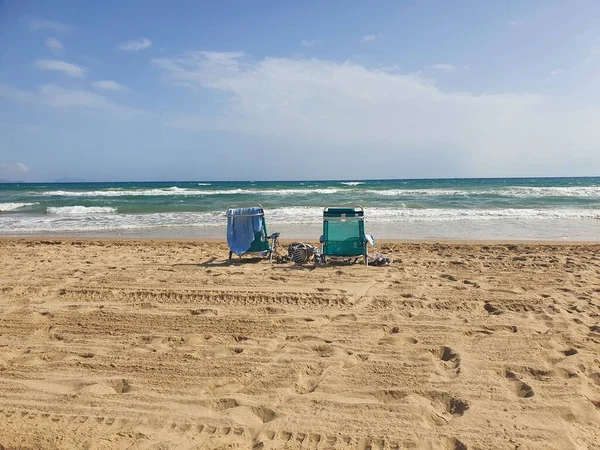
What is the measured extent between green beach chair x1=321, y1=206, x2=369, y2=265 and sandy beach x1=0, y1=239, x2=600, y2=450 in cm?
85

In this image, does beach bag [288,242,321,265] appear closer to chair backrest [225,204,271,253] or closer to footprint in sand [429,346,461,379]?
chair backrest [225,204,271,253]

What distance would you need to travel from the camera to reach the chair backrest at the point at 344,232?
710cm

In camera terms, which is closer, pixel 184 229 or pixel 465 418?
pixel 465 418

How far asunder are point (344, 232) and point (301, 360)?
13.5 ft

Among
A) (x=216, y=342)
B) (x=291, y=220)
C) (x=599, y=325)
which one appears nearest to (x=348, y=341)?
(x=216, y=342)

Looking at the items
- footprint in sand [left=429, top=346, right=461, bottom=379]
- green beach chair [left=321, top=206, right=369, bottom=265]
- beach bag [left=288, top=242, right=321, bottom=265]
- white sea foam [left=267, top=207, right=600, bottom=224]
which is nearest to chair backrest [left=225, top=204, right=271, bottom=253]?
beach bag [left=288, top=242, right=321, bottom=265]

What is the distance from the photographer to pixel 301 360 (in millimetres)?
3316

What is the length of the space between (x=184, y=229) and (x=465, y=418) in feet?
39.3

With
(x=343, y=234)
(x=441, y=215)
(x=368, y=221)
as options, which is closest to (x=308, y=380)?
(x=343, y=234)

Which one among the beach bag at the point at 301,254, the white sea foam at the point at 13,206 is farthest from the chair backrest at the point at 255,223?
the white sea foam at the point at 13,206

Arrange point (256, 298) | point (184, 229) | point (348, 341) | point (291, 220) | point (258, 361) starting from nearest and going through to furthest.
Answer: point (258, 361) → point (348, 341) → point (256, 298) → point (184, 229) → point (291, 220)

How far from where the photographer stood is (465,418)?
253cm

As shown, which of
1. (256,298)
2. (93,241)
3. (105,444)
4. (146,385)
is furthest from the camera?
(93,241)

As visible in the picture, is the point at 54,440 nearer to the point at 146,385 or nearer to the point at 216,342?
the point at 146,385
